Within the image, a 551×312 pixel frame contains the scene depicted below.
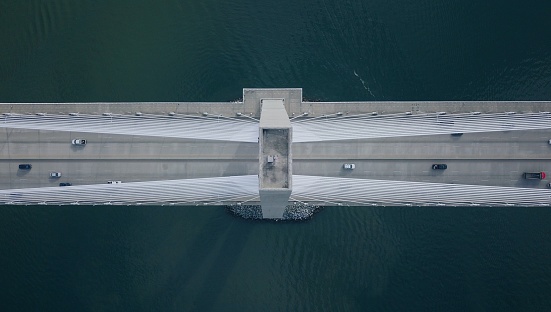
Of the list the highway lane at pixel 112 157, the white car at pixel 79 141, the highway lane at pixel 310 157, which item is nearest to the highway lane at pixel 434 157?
the highway lane at pixel 310 157

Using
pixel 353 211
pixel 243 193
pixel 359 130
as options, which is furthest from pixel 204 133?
pixel 353 211

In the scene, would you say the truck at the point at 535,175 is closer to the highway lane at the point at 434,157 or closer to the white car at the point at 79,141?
the highway lane at the point at 434,157

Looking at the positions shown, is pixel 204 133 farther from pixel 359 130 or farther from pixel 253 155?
pixel 359 130

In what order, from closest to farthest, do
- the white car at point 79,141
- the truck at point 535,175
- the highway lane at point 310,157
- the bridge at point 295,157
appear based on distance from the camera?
the bridge at point 295,157, the white car at point 79,141, the truck at point 535,175, the highway lane at point 310,157

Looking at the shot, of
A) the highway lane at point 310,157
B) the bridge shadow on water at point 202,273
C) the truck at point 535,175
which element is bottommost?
the bridge shadow on water at point 202,273

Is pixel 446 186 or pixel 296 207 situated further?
pixel 296 207

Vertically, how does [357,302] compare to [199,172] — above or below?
below

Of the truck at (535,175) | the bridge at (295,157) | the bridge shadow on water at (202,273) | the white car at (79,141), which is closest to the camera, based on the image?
the bridge at (295,157)

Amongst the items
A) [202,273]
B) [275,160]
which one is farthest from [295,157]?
[202,273]

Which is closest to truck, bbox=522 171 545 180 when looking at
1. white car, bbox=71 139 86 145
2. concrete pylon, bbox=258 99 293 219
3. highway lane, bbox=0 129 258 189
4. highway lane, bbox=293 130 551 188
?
highway lane, bbox=293 130 551 188
